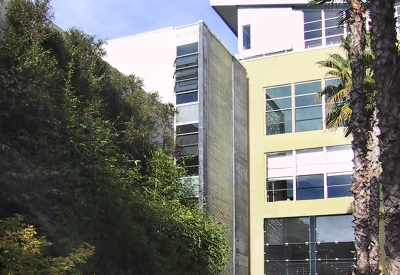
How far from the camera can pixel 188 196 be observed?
2259 cm

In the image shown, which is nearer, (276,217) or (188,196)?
(188,196)

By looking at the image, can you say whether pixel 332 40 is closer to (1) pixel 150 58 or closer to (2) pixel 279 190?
(2) pixel 279 190

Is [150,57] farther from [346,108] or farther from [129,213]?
[129,213]

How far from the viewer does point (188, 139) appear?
2484 cm

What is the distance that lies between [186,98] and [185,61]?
1.62 metres

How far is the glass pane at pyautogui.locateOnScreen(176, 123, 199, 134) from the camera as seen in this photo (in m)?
24.8

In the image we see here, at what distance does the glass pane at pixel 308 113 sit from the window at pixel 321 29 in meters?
4.05

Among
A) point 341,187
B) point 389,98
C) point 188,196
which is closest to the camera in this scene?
point 389,98

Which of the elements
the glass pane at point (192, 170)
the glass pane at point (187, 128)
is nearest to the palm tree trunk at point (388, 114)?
the glass pane at point (192, 170)

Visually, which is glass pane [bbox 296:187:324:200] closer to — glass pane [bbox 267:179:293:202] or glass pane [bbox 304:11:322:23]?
glass pane [bbox 267:179:293:202]

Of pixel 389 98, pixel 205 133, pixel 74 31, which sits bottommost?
pixel 389 98

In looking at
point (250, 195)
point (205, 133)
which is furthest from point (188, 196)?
point (250, 195)

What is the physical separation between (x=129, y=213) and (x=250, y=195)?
12463 millimetres

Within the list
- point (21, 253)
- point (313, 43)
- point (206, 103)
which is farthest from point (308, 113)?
point (21, 253)
